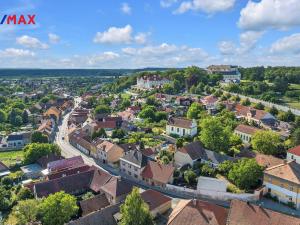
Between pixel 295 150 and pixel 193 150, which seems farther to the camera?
pixel 193 150

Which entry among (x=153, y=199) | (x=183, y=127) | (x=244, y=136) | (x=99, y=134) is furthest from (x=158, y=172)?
(x=99, y=134)

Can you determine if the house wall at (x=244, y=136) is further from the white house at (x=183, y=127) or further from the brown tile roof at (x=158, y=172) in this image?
the brown tile roof at (x=158, y=172)

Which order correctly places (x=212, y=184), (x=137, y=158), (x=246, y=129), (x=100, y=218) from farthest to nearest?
1. (x=246, y=129)
2. (x=137, y=158)
3. (x=212, y=184)
4. (x=100, y=218)

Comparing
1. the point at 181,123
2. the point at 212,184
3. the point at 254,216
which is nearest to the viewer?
the point at 254,216

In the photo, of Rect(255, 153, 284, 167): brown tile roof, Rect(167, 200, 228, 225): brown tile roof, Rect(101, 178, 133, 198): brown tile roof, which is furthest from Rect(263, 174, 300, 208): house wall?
Rect(101, 178, 133, 198): brown tile roof

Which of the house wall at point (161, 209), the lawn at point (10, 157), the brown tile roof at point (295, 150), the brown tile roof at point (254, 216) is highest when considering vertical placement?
the brown tile roof at point (295, 150)

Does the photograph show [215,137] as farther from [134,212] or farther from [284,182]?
[134,212]

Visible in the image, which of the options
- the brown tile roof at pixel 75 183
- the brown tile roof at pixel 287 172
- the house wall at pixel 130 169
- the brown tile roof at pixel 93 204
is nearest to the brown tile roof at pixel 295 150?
the brown tile roof at pixel 287 172

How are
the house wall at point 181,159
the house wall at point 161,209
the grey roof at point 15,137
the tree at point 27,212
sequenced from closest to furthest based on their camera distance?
1. the tree at point 27,212
2. the house wall at point 161,209
3. the house wall at point 181,159
4. the grey roof at point 15,137
